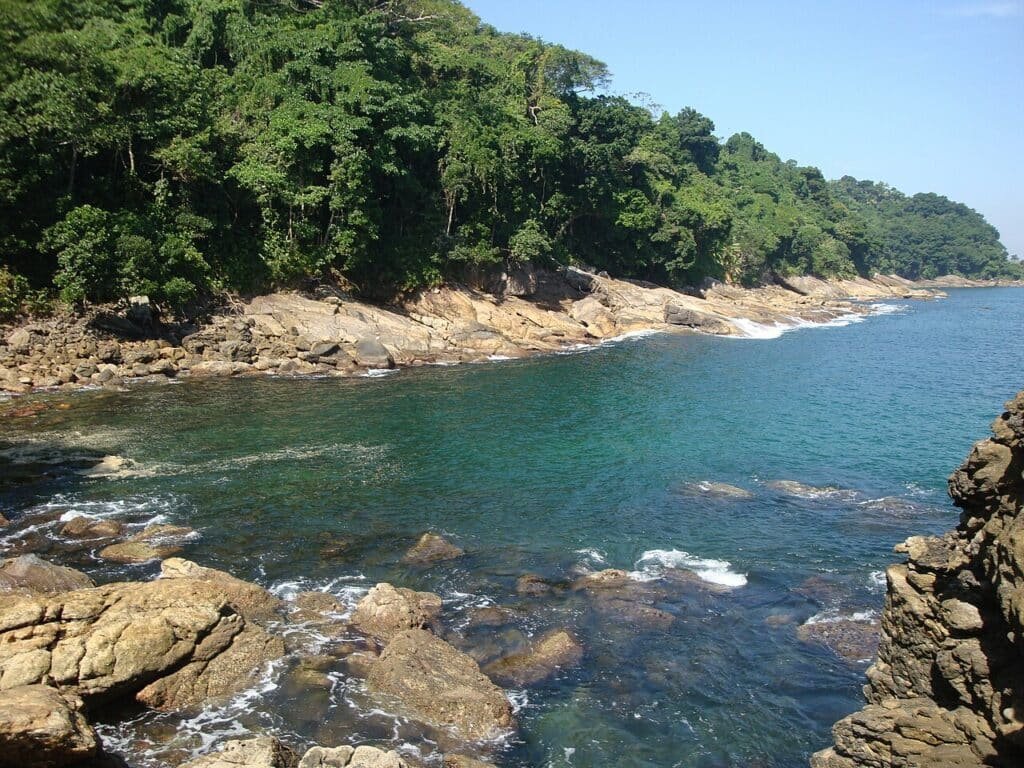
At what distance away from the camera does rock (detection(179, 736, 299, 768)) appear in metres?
9.70

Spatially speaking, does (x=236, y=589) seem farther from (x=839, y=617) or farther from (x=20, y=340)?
(x=20, y=340)

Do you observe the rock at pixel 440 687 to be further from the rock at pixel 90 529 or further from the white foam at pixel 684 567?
the rock at pixel 90 529

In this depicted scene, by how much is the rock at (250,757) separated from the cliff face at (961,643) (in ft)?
24.9

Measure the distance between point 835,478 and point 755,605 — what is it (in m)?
11.1

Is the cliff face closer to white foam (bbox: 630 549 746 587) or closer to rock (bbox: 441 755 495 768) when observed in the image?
rock (bbox: 441 755 495 768)

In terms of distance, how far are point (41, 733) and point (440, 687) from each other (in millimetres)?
6195

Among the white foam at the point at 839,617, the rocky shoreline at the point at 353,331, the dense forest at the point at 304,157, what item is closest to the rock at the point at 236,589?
the white foam at the point at 839,617

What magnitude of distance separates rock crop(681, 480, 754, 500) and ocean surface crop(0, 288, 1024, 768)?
6.6 inches

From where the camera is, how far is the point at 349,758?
1000 cm

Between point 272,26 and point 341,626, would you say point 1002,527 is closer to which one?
point 341,626

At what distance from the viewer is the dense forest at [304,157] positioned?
36.8 metres

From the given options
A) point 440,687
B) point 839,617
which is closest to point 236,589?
point 440,687

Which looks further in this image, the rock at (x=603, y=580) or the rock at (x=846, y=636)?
the rock at (x=603, y=580)

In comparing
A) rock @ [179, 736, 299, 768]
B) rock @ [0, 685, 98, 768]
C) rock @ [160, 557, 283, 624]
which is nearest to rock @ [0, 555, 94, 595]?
rock @ [160, 557, 283, 624]
